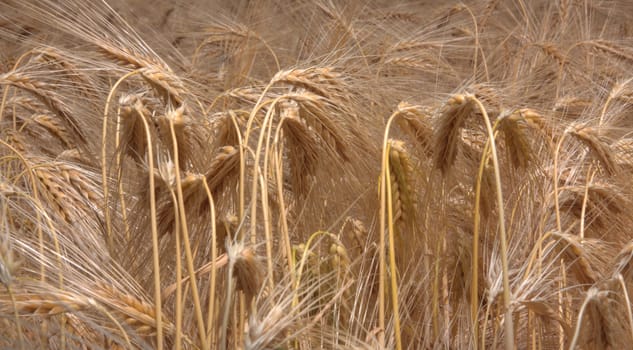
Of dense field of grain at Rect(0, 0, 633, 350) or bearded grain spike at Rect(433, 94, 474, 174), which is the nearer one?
dense field of grain at Rect(0, 0, 633, 350)

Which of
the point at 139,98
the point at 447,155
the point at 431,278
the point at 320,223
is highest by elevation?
the point at 139,98

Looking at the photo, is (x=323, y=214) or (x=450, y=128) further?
(x=323, y=214)

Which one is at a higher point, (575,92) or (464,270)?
(575,92)

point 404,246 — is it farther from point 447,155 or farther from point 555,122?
point 555,122

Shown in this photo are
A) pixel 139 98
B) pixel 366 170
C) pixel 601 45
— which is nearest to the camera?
pixel 139 98

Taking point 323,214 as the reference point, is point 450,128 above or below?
above

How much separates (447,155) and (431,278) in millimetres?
291

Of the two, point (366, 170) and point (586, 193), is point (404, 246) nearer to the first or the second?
point (366, 170)

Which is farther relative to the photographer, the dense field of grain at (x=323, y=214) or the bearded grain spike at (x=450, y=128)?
the bearded grain spike at (x=450, y=128)

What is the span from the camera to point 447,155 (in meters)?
1.39

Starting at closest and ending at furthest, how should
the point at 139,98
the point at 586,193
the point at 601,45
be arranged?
the point at 139,98
the point at 586,193
the point at 601,45

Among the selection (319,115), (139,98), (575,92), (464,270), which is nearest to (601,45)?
(575,92)

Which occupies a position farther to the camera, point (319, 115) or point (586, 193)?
point (586, 193)

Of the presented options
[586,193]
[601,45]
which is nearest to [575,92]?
[601,45]
